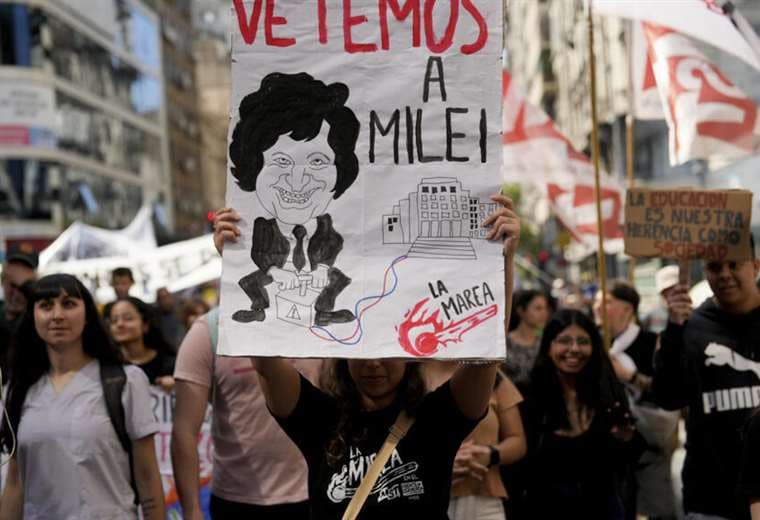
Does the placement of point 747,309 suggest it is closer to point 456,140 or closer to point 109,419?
point 456,140

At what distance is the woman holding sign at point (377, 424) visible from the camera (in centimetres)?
348

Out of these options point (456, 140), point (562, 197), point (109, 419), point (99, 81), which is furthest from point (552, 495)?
point (99, 81)

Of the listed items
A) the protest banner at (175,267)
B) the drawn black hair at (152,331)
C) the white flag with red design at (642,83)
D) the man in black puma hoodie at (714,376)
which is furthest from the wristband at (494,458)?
the protest banner at (175,267)

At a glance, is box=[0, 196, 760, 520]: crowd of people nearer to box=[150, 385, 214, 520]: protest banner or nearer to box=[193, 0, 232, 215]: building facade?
box=[150, 385, 214, 520]: protest banner

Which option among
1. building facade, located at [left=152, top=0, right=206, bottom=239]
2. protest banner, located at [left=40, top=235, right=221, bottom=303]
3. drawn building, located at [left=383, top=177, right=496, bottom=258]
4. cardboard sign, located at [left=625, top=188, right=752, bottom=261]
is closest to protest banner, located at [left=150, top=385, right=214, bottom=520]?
cardboard sign, located at [left=625, top=188, right=752, bottom=261]

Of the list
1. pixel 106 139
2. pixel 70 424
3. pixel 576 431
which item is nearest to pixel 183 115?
pixel 106 139

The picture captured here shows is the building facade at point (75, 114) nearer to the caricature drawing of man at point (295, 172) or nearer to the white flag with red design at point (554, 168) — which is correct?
the white flag with red design at point (554, 168)

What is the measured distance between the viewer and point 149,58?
53531mm

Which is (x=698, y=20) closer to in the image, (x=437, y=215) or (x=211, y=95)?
(x=437, y=215)

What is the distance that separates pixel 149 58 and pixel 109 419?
5108cm

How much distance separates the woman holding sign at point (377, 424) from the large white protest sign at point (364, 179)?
15 cm

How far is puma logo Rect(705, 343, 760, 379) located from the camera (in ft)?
15.4

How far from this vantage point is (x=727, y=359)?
4762mm

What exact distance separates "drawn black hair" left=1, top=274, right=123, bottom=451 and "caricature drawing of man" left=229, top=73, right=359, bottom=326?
4.33 feet
